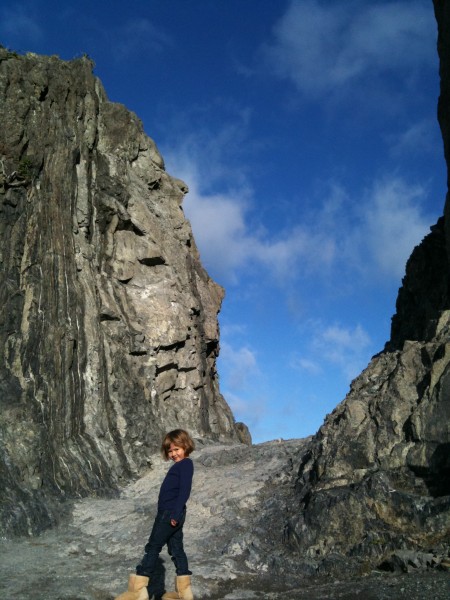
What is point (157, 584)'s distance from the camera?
901 centimetres

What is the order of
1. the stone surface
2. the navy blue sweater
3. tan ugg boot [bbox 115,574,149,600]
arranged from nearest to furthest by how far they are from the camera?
tan ugg boot [bbox 115,574,149,600], the navy blue sweater, the stone surface

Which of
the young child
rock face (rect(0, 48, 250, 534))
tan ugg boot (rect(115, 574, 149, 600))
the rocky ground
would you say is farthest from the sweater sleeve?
rock face (rect(0, 48, 250, 534))

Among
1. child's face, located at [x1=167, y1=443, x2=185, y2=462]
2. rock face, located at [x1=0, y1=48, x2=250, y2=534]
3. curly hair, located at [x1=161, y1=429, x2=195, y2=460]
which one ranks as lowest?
child's face, located at [x1=167, y1=443, x2=185, y2=462]

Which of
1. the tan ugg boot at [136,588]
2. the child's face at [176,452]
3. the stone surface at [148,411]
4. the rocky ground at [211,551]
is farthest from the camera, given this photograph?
the stone surface at [148,411]

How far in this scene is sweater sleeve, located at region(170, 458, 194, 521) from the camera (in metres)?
7.59

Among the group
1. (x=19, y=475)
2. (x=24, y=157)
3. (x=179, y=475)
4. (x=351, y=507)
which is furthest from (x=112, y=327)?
(x=179, y=475)

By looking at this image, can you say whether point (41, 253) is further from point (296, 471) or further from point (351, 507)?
point (351, 507)

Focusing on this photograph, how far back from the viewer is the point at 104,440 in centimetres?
1934

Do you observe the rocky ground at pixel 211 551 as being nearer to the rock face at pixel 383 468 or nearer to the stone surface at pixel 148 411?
the stone surface at pixel 148 411

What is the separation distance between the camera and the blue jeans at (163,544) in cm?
754

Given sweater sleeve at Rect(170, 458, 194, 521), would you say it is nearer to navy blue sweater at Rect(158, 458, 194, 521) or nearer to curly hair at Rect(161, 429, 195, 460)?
navy blue sweater at Rect(158, 458, 194, 521)

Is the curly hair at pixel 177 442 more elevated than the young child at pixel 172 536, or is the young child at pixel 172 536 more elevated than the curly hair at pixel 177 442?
the curly hair at pixel 177 442

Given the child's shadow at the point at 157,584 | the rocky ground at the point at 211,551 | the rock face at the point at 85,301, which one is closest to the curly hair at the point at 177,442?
the child's shadow at the point at 157,584

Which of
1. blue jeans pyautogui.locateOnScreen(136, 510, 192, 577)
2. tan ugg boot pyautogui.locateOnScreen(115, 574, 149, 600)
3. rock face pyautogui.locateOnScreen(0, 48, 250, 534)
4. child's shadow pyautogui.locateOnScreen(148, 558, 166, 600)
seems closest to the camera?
tan ugg boot pyautogui.locateOnScreen(115, 574, 149, 600)
